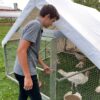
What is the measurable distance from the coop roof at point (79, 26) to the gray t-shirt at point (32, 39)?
0.54 meters

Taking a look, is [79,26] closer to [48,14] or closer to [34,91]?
[48,14]

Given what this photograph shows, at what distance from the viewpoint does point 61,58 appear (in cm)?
337

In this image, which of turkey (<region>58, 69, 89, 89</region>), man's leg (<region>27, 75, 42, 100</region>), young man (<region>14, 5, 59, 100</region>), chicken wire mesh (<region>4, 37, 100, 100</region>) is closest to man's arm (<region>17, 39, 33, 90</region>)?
young man (<region>14, 5, 59, 100</region>)

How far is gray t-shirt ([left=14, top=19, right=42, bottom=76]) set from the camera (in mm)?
2367

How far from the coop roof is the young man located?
49 centimetres

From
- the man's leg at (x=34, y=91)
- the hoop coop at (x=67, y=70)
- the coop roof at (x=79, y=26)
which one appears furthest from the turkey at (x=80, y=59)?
the man's leg at (x=34, y=91)

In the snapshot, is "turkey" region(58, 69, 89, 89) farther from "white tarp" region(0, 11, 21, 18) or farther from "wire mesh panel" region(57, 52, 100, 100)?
"white tarp" region(0, 11, 21, 18)

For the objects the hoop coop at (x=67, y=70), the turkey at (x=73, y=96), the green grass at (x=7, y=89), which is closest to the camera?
the hoop coop at (x=67, y=70)

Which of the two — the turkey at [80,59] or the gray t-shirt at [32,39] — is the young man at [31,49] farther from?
the turkey at [80,59]

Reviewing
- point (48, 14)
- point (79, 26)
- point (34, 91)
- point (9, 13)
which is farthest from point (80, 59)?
point (9, 13)

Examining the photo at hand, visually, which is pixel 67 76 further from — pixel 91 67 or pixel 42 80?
pixel 42 80

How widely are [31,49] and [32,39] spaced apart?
133 mm

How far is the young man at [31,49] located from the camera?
234 centimetres

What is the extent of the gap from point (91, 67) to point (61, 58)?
374mm
